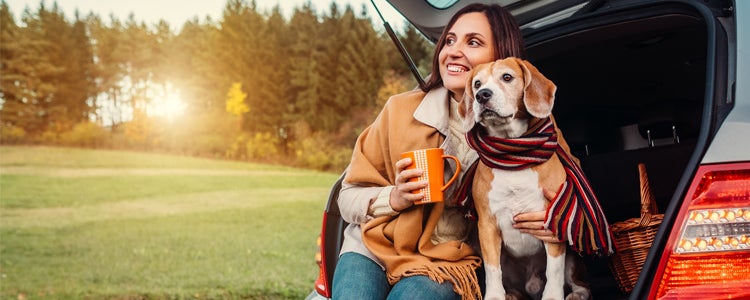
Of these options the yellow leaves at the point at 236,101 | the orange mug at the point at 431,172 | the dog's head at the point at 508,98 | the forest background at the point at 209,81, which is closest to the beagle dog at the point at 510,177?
the dog's head at the point at 508,98

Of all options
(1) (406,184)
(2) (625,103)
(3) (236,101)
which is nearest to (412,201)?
(1) (406,184)

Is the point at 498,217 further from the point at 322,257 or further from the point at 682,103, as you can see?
the point at 682,103

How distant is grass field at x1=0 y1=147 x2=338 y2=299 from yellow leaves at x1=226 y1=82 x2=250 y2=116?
80.4 inches

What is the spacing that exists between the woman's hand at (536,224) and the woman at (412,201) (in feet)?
0.05

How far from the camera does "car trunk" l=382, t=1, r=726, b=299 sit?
9.45 feet

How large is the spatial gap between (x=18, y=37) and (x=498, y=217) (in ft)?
89.6

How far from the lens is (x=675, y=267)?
1529mm

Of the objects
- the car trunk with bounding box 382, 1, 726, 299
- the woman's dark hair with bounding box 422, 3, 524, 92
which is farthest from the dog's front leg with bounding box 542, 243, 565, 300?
the car trunk with bounding box 382, 1, 726, 299

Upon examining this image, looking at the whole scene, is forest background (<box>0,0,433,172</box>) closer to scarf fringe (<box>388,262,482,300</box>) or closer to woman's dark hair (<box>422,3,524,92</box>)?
woman's dark hair (<box>422,3,524,92</box>)

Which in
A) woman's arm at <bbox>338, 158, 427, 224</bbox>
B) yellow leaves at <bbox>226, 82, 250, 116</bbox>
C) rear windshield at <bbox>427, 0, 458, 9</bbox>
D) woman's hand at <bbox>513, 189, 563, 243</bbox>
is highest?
yellow leaves at <bbox>226, 82, 250, 116</bbox>

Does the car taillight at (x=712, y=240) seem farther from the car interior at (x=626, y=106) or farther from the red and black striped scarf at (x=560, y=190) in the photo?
the car interior at (x=626, y=106)

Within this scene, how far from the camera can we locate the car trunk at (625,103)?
9.45 ft

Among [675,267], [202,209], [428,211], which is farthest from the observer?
[202,209]

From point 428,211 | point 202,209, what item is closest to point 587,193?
point 428,211
